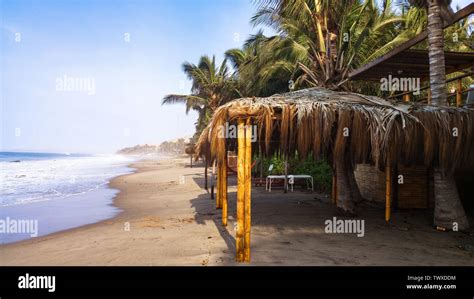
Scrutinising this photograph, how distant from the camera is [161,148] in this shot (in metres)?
107

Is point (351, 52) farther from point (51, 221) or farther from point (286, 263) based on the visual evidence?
point (51, 221)

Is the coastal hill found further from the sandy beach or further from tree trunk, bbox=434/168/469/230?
tree trunk, bbox=434/168/469/230

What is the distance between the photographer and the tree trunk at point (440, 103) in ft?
23.2

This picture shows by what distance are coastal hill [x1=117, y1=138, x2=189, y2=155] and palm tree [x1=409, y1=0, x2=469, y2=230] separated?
6485cm

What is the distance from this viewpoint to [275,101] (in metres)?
6.20

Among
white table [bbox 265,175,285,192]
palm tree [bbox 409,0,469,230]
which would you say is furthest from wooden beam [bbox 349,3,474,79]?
white table [bbox 265,175,285,192]

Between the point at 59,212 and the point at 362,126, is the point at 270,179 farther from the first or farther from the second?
the point at 59,212

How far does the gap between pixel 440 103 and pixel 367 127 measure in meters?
2.27

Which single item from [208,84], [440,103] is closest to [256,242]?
[440,103]

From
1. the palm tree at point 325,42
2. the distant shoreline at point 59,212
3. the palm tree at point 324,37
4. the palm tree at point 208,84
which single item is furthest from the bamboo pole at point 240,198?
the palm tree at point 208,84

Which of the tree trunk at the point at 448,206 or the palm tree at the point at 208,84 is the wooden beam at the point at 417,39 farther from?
the palm tree at the point at 208,84

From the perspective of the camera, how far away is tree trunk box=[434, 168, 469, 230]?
277 inches

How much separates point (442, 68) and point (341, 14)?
16.6ft
